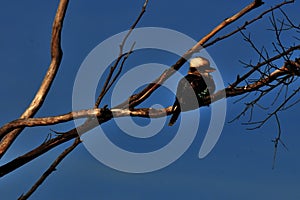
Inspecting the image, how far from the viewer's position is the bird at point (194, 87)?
5988mm

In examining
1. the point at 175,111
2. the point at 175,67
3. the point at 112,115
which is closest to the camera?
the point at 112,115

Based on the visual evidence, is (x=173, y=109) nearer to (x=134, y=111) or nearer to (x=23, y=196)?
(x=134, y=111)

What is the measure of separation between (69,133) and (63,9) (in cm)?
140

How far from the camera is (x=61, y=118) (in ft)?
14.8

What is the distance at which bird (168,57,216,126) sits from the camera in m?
5.99

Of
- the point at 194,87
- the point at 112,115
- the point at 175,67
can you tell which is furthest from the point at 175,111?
the point at 194,87

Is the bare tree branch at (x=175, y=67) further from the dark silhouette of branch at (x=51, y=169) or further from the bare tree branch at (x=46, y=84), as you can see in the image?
the bare tree branch at (x=46, y=84)

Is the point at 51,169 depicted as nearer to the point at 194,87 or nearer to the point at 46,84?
the point at 46,84

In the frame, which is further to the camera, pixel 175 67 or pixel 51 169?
pixel 51 169

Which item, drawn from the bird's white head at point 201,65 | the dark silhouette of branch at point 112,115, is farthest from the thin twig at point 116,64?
the bird's white head at point 201,65

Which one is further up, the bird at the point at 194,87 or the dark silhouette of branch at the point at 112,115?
the bird at the point at 194,87

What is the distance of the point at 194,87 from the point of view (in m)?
6.75

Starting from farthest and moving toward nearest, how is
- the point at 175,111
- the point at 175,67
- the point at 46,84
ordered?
1. the point at 175,111
2. the point at 46,84
3. the point at 175,67

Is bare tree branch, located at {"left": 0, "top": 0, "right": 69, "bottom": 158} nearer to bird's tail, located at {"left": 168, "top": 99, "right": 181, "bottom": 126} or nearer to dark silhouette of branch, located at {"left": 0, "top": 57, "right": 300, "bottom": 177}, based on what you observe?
dark silhouette of branch, located at {"left": 0, "top": 57, "right": 300, "bottom": 177}
